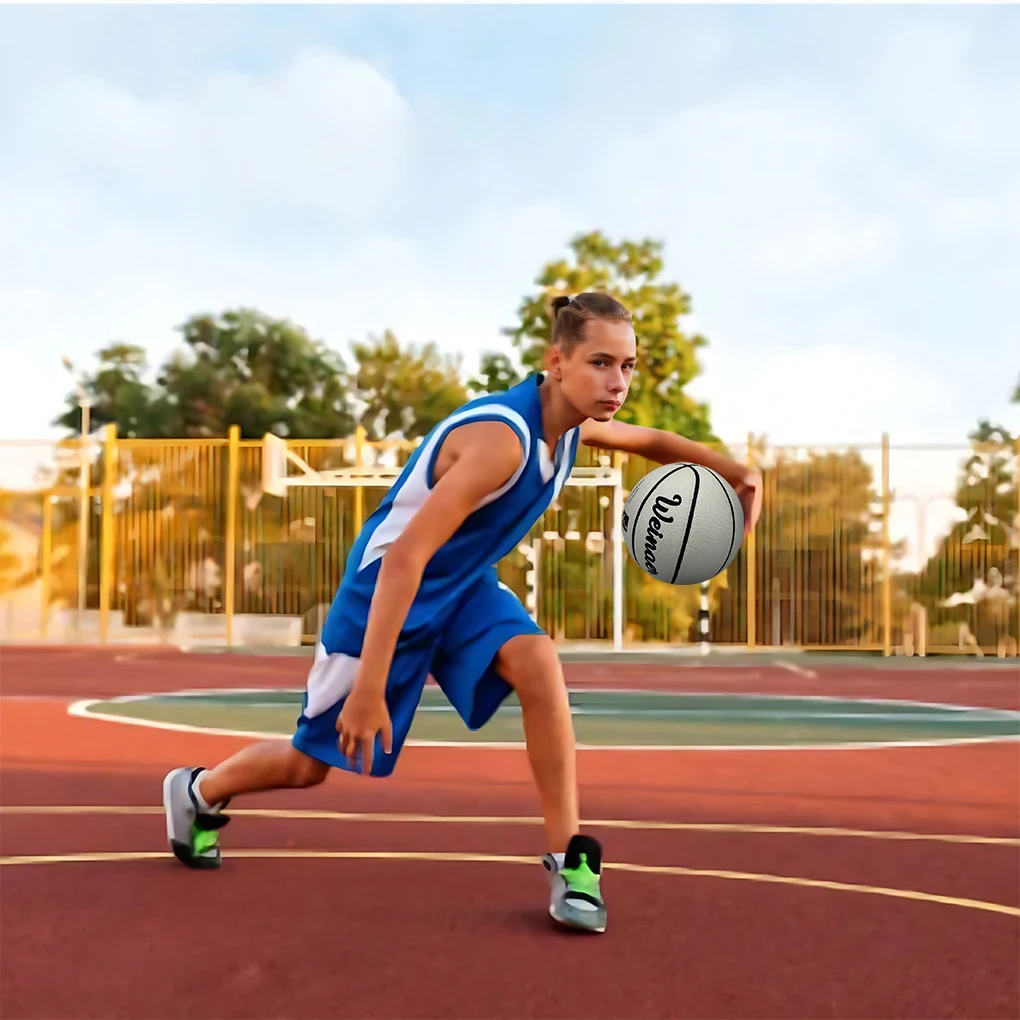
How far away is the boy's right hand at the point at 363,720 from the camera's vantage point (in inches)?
154

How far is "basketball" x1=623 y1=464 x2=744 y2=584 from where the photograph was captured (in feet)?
16.5

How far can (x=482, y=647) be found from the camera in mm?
4375

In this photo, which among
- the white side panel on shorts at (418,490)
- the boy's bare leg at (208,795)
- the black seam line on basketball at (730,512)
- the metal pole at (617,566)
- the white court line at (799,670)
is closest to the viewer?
the white side panel on shorts at (418,490)

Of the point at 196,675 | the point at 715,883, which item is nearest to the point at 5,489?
the point at 196,675

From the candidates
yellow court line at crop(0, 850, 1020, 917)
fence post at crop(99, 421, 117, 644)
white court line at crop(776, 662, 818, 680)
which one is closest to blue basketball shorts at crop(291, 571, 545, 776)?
yellow court line at crop(0, 850, 1020, 917)

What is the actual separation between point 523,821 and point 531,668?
181cm

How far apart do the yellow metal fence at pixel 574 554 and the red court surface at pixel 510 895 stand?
41.7 ft

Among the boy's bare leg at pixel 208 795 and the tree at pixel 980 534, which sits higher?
the tree at pixel 980 534

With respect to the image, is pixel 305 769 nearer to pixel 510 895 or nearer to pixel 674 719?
pixel 510 895

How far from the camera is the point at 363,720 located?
12.9 ft

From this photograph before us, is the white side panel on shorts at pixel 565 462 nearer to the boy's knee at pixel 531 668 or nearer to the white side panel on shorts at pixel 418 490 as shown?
the white side panel on shorts at pixel 418 490

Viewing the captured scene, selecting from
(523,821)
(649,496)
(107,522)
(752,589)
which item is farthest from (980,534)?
(649,496)

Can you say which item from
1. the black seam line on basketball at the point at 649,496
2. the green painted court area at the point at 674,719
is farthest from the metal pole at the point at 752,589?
the black seam line on basketball at the point at 649,496

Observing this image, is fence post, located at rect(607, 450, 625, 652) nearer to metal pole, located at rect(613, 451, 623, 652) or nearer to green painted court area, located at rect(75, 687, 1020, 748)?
metal pole, located at rect(613, 451, 623, 652)
